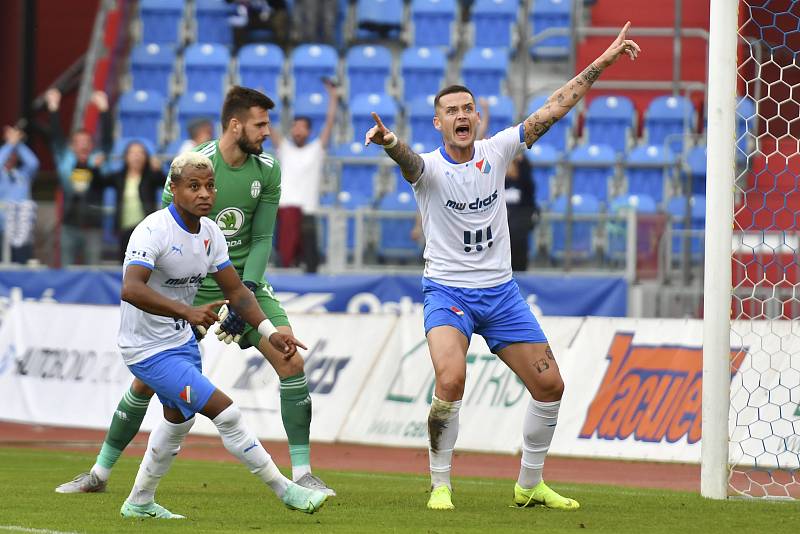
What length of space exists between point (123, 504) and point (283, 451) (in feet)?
16.9

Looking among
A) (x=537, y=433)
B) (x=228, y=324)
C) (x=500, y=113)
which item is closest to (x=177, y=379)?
(x=228, y=324)

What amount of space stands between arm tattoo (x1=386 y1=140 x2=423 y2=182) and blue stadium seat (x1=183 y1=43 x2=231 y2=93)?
15223 mm

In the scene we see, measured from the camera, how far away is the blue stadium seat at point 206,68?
23.4m

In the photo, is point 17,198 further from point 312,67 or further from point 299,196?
point 312,67

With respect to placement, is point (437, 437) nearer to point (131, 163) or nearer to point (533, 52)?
point (131, 163)

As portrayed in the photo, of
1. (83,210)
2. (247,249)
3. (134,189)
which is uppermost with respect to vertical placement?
(134,189)

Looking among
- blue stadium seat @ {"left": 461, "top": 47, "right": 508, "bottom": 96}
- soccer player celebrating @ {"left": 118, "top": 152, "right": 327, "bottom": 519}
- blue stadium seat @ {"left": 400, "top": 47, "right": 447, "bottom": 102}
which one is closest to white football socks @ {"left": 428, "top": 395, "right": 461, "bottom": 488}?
soccer player celebrating @ {"left": 118, "top": 152, "right": 327, "bottom": 519}

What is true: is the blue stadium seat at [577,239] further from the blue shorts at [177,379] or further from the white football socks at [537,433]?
the blue shorts at [177,379]

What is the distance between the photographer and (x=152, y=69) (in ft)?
78.6

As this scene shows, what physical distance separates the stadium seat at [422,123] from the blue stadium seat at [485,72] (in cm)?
105

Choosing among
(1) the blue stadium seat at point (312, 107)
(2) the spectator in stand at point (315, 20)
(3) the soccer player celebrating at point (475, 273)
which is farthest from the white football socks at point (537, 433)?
(2) the spectator in stand at point (315, 20)

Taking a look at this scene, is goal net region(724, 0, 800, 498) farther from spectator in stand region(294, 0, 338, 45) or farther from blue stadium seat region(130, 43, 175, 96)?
blue stadium seat region(130, 43, 175, 96)

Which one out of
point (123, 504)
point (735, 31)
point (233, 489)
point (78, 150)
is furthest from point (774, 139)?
point (78, 150)

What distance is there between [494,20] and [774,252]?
1243 cm
